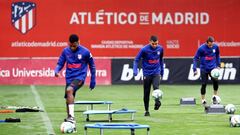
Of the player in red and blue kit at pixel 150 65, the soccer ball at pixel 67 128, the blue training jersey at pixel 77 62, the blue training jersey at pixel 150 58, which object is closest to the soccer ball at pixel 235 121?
the blue training jersey at pixel 77 62

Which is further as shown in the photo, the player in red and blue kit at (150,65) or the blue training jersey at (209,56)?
the blue training jersey at (209,56)

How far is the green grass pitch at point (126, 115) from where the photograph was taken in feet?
63.1

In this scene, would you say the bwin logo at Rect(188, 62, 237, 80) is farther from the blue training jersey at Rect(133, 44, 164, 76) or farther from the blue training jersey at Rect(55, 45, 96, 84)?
the blue training jersey at Rect(55, 45, 96, 84)

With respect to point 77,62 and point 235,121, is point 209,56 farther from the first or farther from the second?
point 77,62

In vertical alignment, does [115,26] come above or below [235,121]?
above

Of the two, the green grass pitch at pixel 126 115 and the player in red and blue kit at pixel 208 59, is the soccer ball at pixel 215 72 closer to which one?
the player in red and blue kit at pixel 208 59

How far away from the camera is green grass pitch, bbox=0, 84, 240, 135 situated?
1924cm

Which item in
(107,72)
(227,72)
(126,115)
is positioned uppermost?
(107,72)

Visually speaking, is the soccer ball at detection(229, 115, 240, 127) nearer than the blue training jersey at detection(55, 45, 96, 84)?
Yes

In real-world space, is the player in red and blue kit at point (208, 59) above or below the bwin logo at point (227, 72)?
above

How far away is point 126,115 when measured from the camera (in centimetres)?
2414

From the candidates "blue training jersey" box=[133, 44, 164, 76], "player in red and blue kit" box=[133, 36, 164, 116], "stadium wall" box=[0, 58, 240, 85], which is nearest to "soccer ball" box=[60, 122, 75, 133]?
"player in red and blue kit" box=[133, 36, 164, 116]

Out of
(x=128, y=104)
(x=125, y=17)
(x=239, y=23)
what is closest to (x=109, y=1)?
(x=125, y=17)

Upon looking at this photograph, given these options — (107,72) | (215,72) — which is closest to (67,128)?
(215,72)
